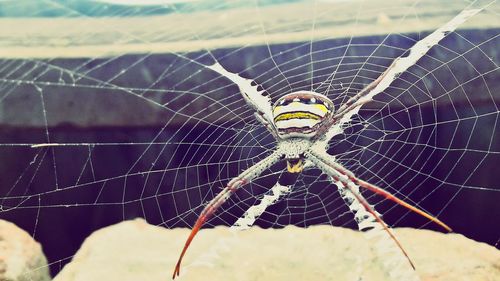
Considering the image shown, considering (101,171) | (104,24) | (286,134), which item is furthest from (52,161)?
(286,134)

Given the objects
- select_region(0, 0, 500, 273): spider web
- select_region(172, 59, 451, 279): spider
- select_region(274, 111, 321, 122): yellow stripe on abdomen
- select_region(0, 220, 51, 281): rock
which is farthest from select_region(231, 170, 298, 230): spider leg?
select_region(0, 220, 51, 281): rock

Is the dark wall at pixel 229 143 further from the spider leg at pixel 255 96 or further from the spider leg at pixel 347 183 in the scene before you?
the spider leg at pixel 347 183

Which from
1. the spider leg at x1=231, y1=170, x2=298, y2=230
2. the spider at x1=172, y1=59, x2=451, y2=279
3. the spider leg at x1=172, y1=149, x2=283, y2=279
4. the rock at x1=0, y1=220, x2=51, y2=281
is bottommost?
the rock at x1=0, y1=220, x2=51, y2=281

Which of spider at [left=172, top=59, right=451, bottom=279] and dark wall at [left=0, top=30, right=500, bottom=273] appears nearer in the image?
spider at [left=172, top=59, right=451, bottom=279]

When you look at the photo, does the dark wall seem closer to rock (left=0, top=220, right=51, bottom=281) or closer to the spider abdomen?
rock (left=0, top=220, right=51, bottom=281)

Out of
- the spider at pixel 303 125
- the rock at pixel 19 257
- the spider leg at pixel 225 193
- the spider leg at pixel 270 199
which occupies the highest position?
the spider at pixel 303 125

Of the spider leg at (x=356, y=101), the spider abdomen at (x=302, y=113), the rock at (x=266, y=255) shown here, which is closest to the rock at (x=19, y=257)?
the rock at (x=266, y=255)
